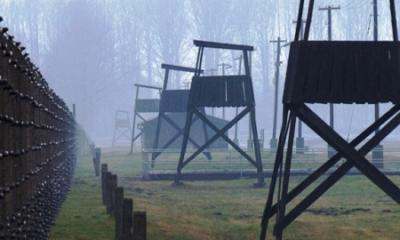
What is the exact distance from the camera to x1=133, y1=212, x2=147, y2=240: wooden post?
826 cm

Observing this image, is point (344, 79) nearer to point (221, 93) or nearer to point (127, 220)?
point (127, 220)

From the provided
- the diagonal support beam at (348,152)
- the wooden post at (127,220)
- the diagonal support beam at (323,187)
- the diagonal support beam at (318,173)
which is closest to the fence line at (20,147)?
the wooden post at (127,220)

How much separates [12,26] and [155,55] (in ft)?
71.4

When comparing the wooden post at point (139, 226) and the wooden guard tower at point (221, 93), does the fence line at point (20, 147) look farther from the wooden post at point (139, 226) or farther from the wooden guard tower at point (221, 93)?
the wooden guard tower at point (221, 93)

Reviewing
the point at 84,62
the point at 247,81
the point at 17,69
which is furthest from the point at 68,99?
the point at 17,69

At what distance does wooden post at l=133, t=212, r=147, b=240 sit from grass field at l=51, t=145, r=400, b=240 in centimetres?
545

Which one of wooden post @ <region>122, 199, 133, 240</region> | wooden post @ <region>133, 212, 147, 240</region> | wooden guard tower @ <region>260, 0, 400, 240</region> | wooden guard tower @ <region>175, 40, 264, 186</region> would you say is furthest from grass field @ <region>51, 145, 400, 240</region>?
wooden post @ <region>133, 212, 147, 240</region>

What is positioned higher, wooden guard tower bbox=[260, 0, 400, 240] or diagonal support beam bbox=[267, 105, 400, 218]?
wooden guard tower bbox=[260, 0, 400, 240]

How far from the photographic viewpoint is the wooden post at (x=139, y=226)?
325 inches

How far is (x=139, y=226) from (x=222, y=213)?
12.4 m

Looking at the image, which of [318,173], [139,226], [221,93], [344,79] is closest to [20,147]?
[139,226]

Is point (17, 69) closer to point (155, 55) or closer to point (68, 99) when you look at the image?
point (68, 99)

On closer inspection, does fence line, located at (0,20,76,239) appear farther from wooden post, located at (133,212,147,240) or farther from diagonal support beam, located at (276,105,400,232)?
diagonal support beam, located at (276,105,400,232)

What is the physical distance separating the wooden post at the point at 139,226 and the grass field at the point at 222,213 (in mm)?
5453
